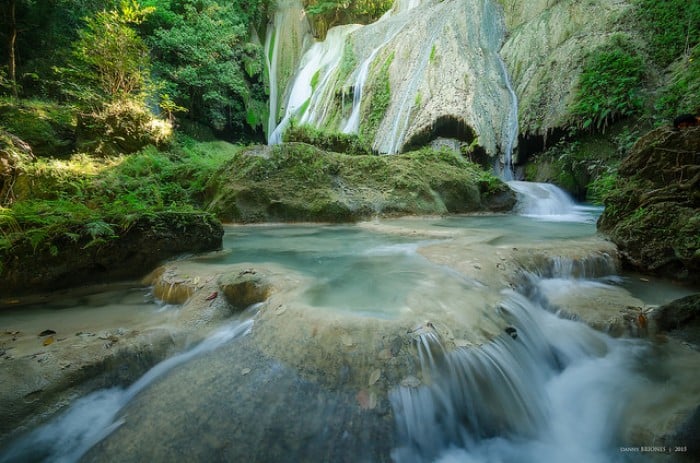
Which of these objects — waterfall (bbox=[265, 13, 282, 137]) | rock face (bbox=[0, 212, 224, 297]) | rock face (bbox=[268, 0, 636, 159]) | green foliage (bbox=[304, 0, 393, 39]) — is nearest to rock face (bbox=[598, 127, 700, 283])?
rock face (bbox=[0, 212, 224, 297])

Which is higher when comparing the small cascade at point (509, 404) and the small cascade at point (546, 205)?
the small cascade at point (546, 205)

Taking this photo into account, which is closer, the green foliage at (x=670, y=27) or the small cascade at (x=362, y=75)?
the green foliage at (x=670, y=27)

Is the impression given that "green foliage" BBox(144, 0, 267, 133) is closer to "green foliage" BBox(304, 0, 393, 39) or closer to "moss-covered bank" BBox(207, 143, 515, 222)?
"green foliage" BBox(304, 0, 393, 39)

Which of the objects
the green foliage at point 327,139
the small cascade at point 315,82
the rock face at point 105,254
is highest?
the small cascade at point 315,82

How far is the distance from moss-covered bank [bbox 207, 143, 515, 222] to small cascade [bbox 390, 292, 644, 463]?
5.06 metres

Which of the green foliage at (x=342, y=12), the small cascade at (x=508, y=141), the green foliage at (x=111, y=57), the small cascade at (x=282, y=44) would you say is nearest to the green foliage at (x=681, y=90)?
the small cascade at (x=508, y=141)

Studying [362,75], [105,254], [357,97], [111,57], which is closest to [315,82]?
[362,75]

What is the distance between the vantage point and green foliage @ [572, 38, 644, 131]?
31.6 feet

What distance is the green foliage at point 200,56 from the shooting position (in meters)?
14.9

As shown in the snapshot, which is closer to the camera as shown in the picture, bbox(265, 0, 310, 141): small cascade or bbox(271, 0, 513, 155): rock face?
bbox(271, 0, 513, 155): rock face

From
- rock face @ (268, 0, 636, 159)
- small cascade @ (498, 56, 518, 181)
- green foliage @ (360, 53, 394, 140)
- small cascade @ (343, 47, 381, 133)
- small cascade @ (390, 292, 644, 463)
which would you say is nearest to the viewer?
small cascade @ (390, 292, 644, 463)

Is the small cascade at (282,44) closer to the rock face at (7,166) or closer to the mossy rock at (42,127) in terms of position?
the mossy rock at (42,127)

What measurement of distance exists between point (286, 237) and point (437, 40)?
42.3ft

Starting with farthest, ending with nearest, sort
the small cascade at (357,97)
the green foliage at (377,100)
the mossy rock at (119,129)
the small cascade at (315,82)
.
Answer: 1. the small cascade at (315,82)
2. the small cascade at (357,97)
3. the green foliage at (377,100)
4. the mossy rock at (119,129)
